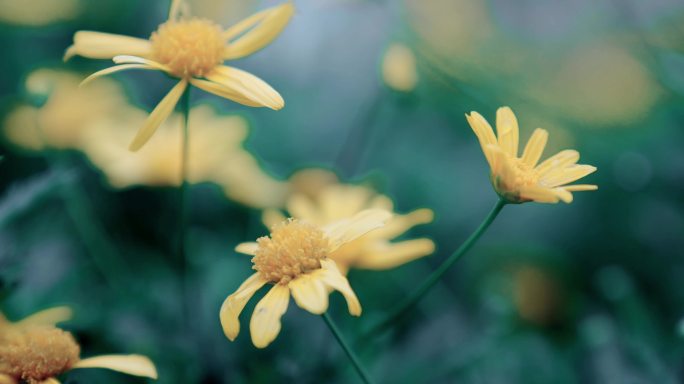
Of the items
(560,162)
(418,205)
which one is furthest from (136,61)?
(418,205)

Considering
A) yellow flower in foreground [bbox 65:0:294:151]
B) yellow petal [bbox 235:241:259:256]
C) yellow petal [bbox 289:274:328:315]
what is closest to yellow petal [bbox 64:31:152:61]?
yellow flower in foreground [bbox 65:0:294:151]

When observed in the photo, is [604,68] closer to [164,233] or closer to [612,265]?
[612,265]

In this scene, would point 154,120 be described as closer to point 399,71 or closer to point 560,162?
point 560,162

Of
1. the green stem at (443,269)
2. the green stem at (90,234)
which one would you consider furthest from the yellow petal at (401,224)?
the green stem at (90,234)

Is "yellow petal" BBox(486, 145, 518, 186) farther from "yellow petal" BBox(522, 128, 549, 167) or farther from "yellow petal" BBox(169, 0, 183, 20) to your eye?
"yellow petal" BBox(169, 0, 183, 20)

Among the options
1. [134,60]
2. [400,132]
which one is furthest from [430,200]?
[134,60]

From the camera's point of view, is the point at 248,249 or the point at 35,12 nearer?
the point at 248,249

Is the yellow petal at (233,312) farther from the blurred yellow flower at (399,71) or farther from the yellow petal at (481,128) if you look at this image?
the blurred yellow flower at (399,71)
